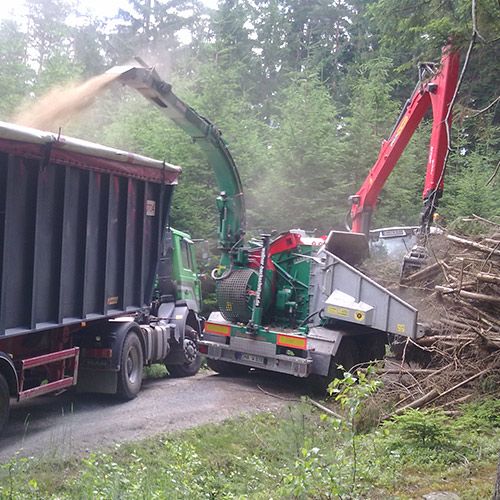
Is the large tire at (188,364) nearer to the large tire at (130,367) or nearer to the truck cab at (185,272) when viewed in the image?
the truck cab at (185,272)

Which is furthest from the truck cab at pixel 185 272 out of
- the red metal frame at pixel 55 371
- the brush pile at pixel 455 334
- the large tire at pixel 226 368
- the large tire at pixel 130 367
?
the brush pile at pixel 455 334

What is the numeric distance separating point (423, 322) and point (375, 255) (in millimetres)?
2548

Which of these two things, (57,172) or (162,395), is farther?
(162,395)

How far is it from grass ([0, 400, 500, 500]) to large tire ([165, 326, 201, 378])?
3780mm

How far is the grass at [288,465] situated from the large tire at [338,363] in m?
2.17

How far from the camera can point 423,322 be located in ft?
30.5

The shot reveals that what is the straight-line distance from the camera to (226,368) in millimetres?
11242

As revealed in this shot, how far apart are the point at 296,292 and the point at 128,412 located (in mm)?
3548

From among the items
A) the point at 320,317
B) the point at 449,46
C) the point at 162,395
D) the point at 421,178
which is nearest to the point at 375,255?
the point at 320,317

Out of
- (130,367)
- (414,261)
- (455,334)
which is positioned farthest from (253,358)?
(455,334)

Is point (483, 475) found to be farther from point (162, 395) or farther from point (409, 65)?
point (409, 65)

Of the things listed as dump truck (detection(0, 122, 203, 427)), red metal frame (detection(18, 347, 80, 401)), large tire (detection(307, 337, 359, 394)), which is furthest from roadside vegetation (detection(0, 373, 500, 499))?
large tire (detection(307, 337, 359, 394))

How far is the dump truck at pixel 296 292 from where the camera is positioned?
9.77 meters

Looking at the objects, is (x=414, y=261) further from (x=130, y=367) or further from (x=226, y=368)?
(x=130, y=367)
